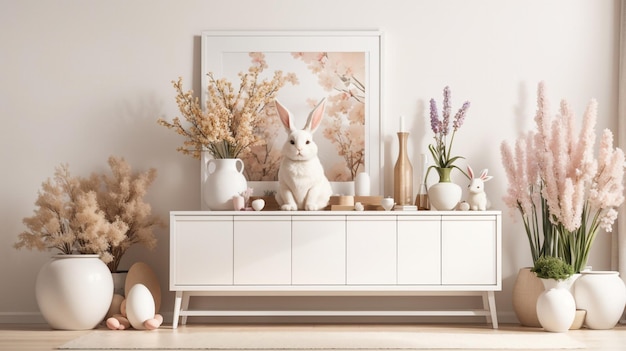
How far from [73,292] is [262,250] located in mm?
998

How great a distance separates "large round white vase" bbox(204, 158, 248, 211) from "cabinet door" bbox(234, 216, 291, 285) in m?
0.16

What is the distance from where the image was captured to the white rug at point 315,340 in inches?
137

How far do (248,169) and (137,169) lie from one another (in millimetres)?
657

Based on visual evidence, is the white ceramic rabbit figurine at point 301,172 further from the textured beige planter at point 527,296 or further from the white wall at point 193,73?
the textured beige planter at point 527,296

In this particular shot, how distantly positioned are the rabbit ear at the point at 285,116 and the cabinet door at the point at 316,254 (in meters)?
0.50

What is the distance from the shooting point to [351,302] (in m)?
4.48

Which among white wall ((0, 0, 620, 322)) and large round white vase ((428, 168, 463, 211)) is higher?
white wall ((0, 0, 620, 322))

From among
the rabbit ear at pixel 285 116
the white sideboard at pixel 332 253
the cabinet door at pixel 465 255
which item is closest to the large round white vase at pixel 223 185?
the white sideboard at pixel 332 253

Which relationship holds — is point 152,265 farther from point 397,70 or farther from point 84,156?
point 397,70

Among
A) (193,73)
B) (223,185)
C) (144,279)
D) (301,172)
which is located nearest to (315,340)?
(301,172)

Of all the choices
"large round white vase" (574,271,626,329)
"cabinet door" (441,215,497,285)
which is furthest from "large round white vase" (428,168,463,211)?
"large round white vase" (574,271,626,329)

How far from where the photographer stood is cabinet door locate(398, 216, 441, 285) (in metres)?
4.12

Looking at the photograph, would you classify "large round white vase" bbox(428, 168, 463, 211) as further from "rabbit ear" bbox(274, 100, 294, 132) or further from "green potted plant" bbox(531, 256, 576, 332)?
"rabbit ear" bbox(274, 100, 294, 132)

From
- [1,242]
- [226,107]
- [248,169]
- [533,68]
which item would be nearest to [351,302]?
[248,169]
